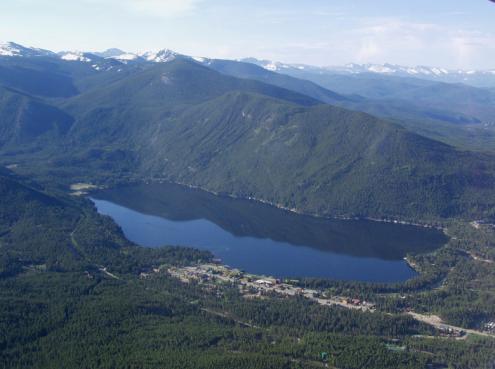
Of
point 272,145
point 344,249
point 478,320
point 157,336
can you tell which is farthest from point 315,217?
point 157,336

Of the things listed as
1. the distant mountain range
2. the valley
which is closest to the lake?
the valley

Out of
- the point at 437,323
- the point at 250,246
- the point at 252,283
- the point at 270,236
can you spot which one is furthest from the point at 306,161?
the point at 437,323

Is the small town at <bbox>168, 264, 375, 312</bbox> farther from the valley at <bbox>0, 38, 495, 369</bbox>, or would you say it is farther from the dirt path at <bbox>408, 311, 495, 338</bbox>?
the dirt path at <bbox>408, 311, 495, 338</bbox>

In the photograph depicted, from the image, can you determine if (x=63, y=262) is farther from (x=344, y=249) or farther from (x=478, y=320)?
(x=478, y=320)

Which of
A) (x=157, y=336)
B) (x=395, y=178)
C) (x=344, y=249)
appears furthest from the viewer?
(x=395, y=178)

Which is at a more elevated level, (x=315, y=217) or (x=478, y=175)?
(x=478, y=175)

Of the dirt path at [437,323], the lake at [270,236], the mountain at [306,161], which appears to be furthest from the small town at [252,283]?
the mountain at [306,161]
